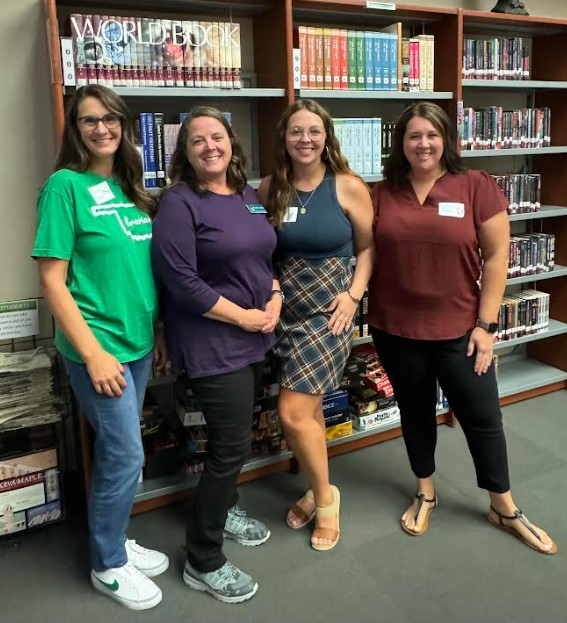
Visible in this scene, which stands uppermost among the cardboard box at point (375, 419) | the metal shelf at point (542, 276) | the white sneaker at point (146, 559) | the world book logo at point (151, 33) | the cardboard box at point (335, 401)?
the world book logo at point (151, 33)

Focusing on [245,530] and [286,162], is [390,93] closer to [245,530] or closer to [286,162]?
[286,162]

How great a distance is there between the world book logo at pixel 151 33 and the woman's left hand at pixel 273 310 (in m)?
→ 1.06

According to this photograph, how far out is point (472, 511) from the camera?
98.7 inches

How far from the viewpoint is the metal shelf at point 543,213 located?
3.25 metres

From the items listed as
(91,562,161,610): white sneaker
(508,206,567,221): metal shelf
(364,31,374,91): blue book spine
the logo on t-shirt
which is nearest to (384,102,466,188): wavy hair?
(364,31,374,91): blue book spine

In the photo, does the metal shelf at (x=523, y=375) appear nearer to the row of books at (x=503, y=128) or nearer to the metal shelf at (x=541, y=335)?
the metal shelf at (x=541, y=335)

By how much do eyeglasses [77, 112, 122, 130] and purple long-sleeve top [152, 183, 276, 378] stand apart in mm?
252

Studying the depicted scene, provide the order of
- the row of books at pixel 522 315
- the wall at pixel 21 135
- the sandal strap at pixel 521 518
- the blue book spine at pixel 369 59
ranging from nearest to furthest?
the sandal strap at pixel 521 518, the wall at pixel 21 135, the blue book spine at pixel 369 59, the row of books at pixel 522 315

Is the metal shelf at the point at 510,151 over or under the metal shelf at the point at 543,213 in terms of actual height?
over

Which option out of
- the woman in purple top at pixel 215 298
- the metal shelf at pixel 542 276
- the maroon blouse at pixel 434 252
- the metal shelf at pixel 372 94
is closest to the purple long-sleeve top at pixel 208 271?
the woman in purple top at pixel 215 298

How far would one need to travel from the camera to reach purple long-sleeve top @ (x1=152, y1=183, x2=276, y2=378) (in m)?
1.84

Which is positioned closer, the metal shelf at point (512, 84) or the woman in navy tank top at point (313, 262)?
the woman in navy tank top at point (313, 262)

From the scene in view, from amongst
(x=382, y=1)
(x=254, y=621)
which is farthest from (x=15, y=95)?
(x=254, y=621)

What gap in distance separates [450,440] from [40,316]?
2036 millimetres
